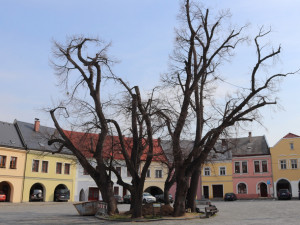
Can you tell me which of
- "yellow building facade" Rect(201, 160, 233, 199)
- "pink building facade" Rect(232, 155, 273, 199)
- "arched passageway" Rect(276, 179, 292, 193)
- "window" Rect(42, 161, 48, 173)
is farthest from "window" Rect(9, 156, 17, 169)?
"arched passageway" Rect(276, 179, 292, 193)

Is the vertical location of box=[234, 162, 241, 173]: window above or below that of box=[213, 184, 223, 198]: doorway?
above

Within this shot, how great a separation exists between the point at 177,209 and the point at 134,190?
9.34 feet

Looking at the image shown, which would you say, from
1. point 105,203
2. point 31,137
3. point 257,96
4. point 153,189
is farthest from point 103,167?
point 153,189

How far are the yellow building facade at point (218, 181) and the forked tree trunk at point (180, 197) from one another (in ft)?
124

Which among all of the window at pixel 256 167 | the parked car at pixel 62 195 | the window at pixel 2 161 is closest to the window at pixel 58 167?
the parked car at pixel 62 195

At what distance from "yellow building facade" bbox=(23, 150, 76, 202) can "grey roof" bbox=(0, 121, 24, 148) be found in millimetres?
2128

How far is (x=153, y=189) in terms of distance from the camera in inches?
2282

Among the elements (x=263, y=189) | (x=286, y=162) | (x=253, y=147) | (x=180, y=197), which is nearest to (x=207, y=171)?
(x=253, y=147)

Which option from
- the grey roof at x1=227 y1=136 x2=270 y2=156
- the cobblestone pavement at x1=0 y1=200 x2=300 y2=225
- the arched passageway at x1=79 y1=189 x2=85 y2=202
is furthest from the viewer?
the grey roof at x1=227 y1=136 x2=270 y2=156

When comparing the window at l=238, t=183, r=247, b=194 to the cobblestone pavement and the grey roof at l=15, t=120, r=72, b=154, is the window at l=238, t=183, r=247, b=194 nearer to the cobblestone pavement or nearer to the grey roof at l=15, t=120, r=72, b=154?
the grey roof at l=15, t=120, r=72, b=154

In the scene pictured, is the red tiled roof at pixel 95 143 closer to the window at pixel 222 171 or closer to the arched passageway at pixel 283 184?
the window at pixel 222 171

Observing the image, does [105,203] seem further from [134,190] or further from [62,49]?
[62,49]

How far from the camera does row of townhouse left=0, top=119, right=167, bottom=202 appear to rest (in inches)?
1604

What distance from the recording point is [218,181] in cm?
5797
